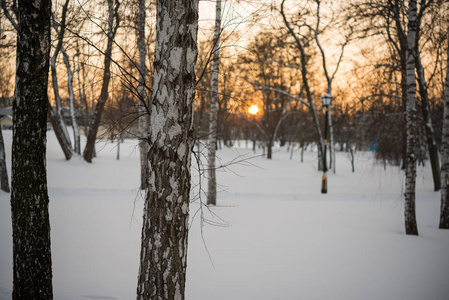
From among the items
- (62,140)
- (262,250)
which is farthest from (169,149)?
(62,140)

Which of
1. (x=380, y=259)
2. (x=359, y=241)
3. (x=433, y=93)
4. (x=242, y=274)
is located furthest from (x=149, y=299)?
(x=433, y=93)

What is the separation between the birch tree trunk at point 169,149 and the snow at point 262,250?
58cm

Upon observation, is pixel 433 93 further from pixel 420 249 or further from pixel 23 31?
pixel 23 31

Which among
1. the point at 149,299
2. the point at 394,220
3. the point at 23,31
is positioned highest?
the point at 23,31

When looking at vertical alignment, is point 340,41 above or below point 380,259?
above

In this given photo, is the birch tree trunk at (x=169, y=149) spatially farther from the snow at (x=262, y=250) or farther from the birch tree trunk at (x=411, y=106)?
the birch tree trunk at (x=411, y=106)

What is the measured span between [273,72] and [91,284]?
26.1 meters

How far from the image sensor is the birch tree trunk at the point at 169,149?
8.33 ft

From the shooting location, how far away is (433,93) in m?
18.0

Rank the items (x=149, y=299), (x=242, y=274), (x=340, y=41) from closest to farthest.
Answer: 1. (x=149, y=299)
2. (x=242, y=274)
3. (x=340, y=41)

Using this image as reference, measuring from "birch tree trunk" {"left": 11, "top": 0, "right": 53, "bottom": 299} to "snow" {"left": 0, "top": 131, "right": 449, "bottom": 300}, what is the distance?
0.97 m

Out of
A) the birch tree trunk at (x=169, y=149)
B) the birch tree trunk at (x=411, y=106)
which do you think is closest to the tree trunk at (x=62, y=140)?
the birch tree trunk at (x=411, y=106)

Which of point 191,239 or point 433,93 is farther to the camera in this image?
point 433,93

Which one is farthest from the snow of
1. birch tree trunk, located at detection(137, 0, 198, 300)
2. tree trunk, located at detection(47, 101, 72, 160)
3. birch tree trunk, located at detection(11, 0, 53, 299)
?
tree trunk, located at detection(47, 101, 72, 160)
